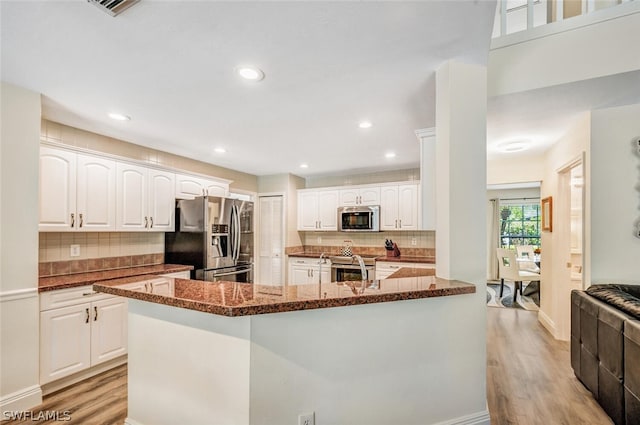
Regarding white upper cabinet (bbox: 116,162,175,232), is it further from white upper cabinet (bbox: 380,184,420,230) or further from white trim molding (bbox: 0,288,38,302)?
white upper cabinet (bbox: 380,184,420,230)

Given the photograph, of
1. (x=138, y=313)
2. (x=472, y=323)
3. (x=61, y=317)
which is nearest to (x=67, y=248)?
(x=61, y=317)

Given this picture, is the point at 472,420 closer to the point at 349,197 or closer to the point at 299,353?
the point at 299,353

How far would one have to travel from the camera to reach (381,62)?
6.53 ft

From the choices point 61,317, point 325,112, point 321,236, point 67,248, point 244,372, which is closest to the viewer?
point 244,372

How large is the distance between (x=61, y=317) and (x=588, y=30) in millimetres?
4810

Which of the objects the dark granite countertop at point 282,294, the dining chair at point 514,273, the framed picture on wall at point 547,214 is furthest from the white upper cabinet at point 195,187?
the dining chair at point 514,273

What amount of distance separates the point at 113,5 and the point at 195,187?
3.08m

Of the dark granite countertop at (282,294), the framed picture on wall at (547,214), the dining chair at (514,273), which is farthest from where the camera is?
the dining chair at (514,273)

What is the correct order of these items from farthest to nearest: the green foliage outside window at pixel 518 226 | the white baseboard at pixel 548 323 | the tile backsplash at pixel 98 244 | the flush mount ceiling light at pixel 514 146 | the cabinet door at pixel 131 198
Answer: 1. the green foliage outside window at pixel 518 226
2. the white baseboard at pixel 548 323
3. the flush mount ceiling light at pixel 514 146
4. the cabinet door at pixel 131 198
5. the tile backsplash at pixel 98 244

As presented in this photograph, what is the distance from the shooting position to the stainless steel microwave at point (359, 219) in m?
5.27

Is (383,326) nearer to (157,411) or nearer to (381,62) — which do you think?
(157,411)

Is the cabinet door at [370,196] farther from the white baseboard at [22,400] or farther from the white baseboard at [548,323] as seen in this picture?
the white baseboard at [22,400]

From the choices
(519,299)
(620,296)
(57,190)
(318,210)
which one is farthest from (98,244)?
(519,299)

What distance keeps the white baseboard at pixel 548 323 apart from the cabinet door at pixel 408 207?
6.87ft
